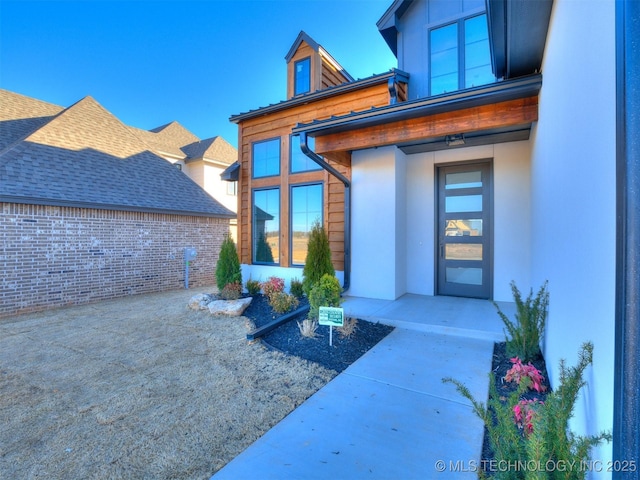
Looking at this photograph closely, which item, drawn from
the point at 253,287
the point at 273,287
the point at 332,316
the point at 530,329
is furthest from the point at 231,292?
the point at 530,329

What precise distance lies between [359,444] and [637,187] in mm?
2045

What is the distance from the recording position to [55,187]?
7207 mm

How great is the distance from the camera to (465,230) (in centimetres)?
591

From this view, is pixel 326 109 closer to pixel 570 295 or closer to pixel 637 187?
pixel 570 295

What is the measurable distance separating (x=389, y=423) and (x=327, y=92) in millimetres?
6026

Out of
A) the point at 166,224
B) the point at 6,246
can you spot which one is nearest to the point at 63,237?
the point at 6,246

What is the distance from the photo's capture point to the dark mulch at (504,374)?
102 inches

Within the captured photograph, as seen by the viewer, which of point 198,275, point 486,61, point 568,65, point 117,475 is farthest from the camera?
point 198,275

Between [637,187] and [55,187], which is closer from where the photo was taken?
[637,187]

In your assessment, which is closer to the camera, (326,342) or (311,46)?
(326,342)

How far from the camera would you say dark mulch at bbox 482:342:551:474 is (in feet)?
8.46

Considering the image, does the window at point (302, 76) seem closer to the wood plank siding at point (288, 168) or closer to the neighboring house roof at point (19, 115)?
the wood plank siding at point (288, 168)

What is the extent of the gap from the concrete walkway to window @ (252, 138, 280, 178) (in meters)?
5.01

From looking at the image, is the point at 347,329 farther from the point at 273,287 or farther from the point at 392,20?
the point at 392,20
